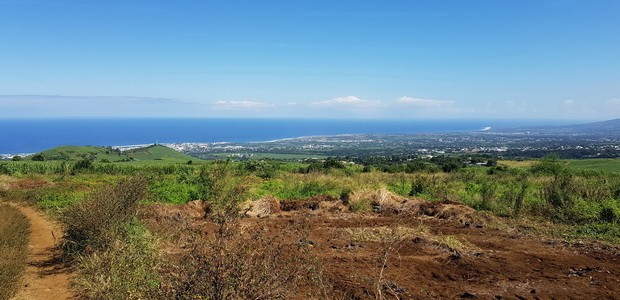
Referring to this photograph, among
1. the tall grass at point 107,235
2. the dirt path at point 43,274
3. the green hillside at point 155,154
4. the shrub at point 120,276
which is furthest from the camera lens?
the green hillside at point 155,154

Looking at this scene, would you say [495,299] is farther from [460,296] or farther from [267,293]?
[267,293]

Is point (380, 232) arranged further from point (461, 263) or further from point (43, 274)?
point (43, 274)

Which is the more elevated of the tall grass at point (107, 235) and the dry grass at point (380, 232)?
the tall grass at point (107, 235)

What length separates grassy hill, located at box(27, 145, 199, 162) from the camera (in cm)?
4394

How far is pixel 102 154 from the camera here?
1989 inches

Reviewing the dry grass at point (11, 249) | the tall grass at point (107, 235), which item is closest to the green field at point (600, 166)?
the tall grass at point (107, 235)

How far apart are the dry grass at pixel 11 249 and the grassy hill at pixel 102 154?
28.7 meters

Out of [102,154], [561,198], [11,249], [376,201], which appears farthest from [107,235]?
[102,154]

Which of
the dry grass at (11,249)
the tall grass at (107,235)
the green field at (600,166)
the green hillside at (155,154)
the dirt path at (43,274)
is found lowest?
the green hillside at (155,154)

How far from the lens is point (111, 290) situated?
18.4 ft

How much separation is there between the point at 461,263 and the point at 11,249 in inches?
391

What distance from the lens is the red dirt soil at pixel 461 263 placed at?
23.8 feet

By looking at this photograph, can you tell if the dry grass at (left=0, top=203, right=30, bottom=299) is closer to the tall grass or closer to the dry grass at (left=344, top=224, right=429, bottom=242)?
the tall grass

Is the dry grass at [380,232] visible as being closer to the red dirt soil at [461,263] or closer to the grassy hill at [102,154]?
the red dirt soil at [461,263]
